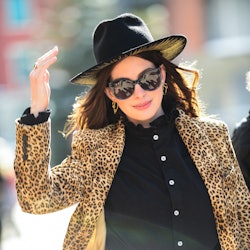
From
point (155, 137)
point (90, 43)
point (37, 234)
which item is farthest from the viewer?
point (90, 43)

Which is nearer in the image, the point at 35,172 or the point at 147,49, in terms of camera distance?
the point at 35,172

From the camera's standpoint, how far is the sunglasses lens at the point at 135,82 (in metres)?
3.61

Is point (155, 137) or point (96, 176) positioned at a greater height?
point (155, 137)

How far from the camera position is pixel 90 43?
23.4m

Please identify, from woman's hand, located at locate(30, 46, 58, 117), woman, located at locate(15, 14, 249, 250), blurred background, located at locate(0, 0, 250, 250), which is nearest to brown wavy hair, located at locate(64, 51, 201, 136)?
woman, located at locate(15, 14, 249, 250)

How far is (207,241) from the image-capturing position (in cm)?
363

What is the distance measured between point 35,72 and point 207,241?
1.11 metres

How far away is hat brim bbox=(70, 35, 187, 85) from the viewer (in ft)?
11.8

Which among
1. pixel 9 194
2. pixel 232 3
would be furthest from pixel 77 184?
pixel 232 3

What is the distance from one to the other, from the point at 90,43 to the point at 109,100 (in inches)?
773

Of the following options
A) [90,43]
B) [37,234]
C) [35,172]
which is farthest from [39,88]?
[90,43]

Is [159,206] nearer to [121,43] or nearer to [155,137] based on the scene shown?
[155,137]

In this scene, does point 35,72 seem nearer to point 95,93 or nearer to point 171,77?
point 95,93

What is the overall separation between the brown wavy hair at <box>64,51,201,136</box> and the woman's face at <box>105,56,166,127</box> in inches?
2.1
